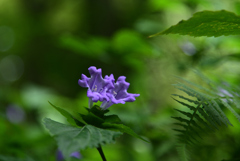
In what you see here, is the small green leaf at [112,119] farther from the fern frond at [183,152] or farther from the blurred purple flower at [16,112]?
the blurred purple flower at [16,112]

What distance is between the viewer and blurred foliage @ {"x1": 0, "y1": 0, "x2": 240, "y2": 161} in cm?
147

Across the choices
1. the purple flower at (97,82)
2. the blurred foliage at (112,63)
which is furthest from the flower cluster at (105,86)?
the blurred foliage at (112,63)

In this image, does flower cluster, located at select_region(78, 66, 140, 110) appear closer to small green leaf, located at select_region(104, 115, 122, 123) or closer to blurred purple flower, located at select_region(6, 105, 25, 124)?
small green leaf, located at select_region(104, 115, 122, 123)

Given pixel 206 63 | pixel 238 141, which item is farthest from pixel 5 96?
pixel 238 141

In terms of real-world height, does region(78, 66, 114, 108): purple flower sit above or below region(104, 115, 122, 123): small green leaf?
above

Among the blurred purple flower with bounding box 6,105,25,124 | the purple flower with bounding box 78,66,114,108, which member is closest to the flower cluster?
the purple flower with bounding box 78,66,114,108

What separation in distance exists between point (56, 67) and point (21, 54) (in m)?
1.60

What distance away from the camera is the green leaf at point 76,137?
1.90ft

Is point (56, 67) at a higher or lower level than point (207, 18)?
higher

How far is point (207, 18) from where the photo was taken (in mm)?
676

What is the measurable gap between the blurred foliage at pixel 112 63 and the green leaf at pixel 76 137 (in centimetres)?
20

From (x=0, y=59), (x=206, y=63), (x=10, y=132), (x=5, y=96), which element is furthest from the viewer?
(x=0, y=59)

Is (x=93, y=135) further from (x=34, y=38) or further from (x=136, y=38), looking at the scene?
(x=34, y=38)

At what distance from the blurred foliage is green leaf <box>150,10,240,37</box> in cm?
19
